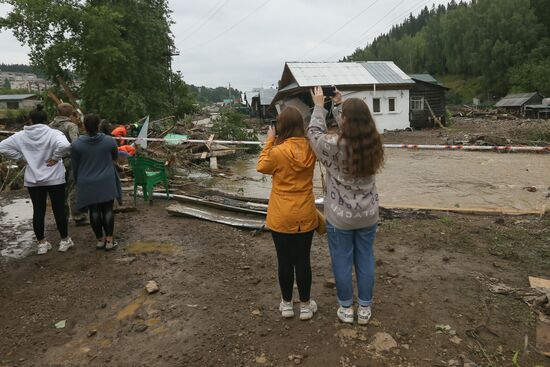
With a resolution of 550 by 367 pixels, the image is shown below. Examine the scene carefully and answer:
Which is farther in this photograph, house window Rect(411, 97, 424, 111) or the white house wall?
house window Rect(411, 97, 424, 111)

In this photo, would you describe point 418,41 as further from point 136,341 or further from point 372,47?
point 136,341

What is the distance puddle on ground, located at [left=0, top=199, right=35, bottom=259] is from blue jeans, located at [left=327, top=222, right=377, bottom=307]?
4.29 meters

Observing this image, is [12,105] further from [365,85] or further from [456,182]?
[456,182]

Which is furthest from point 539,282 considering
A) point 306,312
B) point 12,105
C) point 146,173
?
point 12,105

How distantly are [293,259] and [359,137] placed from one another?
1118 mm

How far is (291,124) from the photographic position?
3.05 m

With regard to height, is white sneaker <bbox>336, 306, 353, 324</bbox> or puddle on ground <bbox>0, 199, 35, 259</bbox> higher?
puddle on ground <bbox>0, 199, 35, 259</bbox>

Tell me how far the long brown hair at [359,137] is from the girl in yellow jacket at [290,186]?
0.37 meters

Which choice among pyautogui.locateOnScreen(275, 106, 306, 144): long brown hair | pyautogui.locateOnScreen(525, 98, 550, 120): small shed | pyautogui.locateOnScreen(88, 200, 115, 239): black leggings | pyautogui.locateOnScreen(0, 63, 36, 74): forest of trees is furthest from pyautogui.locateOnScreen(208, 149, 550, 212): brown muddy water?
pyautogui.locateOnScreen(0, 63, 36, 74): forest of trees

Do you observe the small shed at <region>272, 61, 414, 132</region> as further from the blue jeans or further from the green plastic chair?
the blue jeans

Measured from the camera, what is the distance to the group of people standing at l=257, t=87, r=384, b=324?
2.81 meters

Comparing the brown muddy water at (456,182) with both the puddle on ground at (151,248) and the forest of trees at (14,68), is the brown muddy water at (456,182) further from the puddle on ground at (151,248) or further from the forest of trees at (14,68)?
the forest of trees at (14,68)

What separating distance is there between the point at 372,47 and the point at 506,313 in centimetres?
12372

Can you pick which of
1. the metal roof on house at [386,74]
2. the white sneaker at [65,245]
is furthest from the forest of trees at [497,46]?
the white sneaker at [65,245]
